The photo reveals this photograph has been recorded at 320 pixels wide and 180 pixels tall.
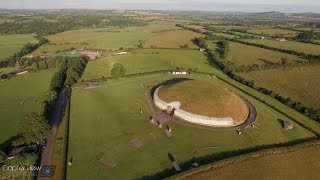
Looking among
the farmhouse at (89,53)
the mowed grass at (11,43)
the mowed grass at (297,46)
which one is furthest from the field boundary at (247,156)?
the mowed grass at (11,43)

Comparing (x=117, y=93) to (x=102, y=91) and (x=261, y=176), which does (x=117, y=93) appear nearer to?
(x=102, y=91)

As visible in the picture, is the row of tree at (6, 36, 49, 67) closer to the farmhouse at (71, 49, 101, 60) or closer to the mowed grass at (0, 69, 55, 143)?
the mowed grass at (0, 69, 55, 143)

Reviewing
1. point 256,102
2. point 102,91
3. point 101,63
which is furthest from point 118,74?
point 256,102

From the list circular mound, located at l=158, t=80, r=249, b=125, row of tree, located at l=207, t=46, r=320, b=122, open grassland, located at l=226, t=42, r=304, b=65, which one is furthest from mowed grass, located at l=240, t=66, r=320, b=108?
circular mound, located at l=158, t=80, r=249, b=125

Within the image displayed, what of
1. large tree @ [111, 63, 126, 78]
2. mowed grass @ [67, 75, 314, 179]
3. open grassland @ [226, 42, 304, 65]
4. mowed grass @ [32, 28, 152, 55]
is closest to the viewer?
mowed grass @ [67, 75, 314, 179]

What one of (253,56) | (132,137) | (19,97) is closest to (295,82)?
(253,56)

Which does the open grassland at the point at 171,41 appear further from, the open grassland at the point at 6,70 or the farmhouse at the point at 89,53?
the open grassland at the point at 6,70

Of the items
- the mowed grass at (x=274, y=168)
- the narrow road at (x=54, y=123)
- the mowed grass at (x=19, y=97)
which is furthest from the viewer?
the mowed grass at (x=19, y=97)
